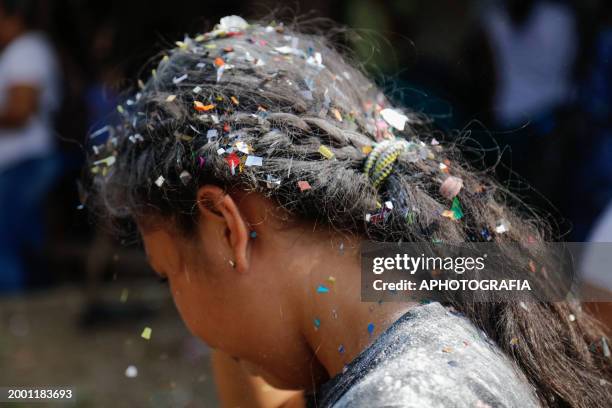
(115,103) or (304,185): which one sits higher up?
(304,185)

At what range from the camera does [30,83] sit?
15.7 feet

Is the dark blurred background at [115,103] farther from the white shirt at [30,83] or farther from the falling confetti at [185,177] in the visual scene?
the falling confetti at [185,177]

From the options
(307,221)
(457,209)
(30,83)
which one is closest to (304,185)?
(307,221)

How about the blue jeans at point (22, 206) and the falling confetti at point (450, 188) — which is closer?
the falling confetti at point (450, 188)

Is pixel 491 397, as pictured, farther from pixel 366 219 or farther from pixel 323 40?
pixel 323 40

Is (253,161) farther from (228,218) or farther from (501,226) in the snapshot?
(501,226)

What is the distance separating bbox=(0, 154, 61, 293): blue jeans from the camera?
16.1 ft

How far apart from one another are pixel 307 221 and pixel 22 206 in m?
3.87

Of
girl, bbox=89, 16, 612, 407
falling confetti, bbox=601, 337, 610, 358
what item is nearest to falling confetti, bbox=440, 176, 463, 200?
girl, bbox=89, 16, 612, 407

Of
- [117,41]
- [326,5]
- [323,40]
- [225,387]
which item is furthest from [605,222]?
[117,41]

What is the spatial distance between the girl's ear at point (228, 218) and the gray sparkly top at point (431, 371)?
282 mm

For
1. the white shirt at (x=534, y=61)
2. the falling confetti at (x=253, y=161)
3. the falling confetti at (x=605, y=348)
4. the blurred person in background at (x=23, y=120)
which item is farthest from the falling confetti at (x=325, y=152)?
the blurred person in background at (x=23, y=120)

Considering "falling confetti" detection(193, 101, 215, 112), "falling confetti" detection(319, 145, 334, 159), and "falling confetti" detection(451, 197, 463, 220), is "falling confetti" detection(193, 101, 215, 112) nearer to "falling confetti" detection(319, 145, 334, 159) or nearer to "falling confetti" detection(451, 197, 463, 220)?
"falling confetti" detection(319, 145, 334, 159)

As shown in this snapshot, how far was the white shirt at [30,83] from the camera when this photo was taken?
15.6 feet
